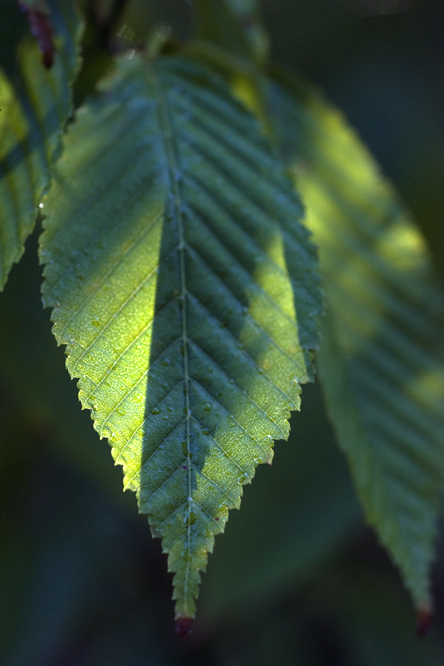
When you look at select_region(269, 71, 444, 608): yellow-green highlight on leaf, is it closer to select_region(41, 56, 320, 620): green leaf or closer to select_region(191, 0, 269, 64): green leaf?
select_region(191, 0, 269, 64): green leaf

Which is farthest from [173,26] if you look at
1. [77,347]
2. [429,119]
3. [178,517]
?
[178,517]

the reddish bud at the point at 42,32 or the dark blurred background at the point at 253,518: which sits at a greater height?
the reddish bud at the point at 42,32

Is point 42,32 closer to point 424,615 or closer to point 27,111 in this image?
point 27,111

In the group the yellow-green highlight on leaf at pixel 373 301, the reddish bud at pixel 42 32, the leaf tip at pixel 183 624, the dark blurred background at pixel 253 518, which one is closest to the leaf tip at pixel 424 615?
the yellow-green highlight on leaf at pixel 373 301

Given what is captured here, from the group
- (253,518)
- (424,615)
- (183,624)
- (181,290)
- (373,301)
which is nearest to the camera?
(183,624)

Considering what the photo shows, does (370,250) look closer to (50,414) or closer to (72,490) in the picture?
(50,414)

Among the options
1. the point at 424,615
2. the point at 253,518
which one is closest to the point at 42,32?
the point at 424,615

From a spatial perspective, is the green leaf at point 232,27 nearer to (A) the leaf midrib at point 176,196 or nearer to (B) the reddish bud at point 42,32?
(A) the leaf midrib at point 176,196
